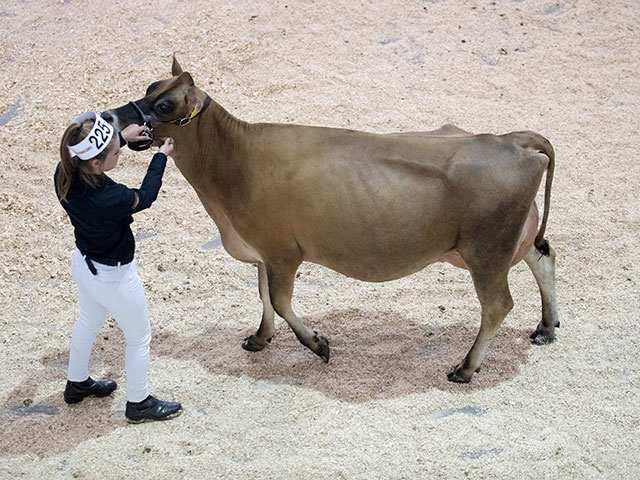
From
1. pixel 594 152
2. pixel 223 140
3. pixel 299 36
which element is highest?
pixel 223 140

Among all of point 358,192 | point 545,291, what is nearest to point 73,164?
point 358,192

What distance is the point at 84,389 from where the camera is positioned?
5.07 metres

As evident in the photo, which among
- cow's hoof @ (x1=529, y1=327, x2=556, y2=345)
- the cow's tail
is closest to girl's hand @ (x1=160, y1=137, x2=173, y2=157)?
the cow's tail

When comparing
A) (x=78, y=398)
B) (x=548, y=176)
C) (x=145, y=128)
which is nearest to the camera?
(x=145, y=128)

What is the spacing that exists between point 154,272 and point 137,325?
82.5 inches

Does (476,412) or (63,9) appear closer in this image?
(476,412)

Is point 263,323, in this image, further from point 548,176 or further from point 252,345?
point 548,176

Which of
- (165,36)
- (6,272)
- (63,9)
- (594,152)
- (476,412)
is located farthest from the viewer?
(63,9)

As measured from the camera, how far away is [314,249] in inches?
206

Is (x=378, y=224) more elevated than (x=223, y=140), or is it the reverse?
(x=223, y=140)

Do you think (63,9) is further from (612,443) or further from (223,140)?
(612,443)

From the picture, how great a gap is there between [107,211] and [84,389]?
4.81 ft

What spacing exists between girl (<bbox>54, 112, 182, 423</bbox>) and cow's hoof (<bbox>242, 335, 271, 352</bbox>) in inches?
34.6

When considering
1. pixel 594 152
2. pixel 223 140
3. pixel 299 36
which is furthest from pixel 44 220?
pixel 594 152
